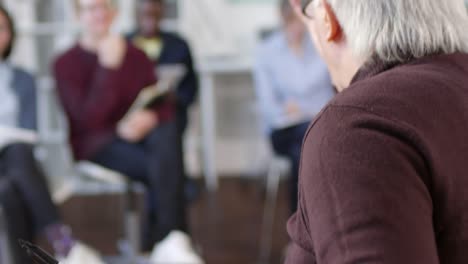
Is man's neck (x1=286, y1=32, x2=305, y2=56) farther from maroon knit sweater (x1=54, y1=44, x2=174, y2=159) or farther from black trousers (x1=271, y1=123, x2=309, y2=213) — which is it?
maroon knit sweater (x1=54, y1=44, x2=174, y2=159)

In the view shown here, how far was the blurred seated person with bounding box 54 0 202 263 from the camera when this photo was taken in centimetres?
238

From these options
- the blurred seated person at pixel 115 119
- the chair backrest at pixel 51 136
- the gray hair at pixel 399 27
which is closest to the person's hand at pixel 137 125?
the blurred seated person at pixel 115 119

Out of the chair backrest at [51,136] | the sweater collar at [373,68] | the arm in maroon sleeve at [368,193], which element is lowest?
the chair backrest at [51,136]

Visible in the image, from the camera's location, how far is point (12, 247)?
2041 mm

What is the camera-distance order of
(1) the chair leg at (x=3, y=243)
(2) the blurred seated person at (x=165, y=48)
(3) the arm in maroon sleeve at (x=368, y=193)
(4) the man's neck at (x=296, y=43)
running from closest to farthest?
1. (3) the arm in maroon sleeve at (x=368, y=193)
2. (1) the chair leg at (x=3, y=243)
3. (4) the man's neck at (x=296, y=43)
4. (2) the blurred seated person at (x=165, y=48)

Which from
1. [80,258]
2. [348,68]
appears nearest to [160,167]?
[80,258]

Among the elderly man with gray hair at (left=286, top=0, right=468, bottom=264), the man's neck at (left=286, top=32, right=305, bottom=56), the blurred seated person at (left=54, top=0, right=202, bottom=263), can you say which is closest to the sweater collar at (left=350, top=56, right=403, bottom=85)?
the elderly man with gray hair at (left=286, top=0, right=468, bottom=264)

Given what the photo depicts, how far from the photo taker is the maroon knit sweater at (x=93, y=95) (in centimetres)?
239

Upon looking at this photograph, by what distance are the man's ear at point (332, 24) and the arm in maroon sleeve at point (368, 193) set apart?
15 centimetres

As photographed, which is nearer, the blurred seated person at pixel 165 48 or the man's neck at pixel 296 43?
the man's neck at pixel 296 43

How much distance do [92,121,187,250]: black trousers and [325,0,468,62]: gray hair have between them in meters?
1.68

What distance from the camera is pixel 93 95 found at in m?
2.42

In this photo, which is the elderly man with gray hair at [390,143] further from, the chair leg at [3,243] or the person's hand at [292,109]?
the person's hand at [292,109]

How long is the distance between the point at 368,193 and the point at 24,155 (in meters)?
1.82
